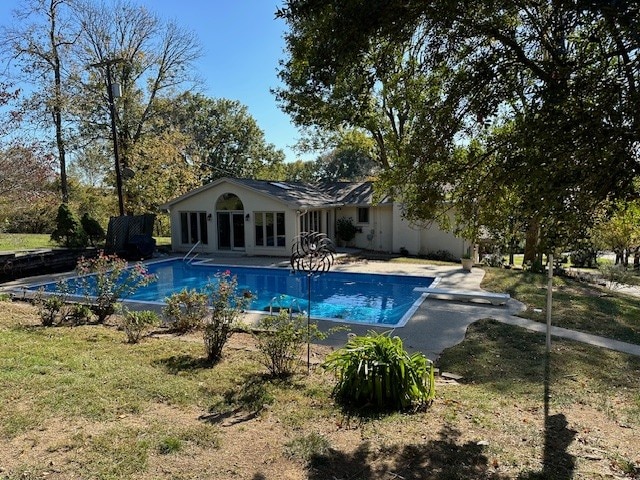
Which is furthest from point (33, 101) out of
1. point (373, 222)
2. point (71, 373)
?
point (71, 373)

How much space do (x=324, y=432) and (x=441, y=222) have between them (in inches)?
144

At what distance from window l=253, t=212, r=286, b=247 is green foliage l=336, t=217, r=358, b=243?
4.27 meters

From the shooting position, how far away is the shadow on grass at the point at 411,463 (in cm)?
351

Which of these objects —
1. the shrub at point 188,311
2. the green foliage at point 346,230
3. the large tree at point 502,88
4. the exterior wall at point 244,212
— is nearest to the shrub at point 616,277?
the green foliage at point 346,230

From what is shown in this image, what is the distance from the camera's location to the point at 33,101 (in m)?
21.7

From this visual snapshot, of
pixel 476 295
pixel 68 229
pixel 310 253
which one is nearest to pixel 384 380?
pixel 310 253

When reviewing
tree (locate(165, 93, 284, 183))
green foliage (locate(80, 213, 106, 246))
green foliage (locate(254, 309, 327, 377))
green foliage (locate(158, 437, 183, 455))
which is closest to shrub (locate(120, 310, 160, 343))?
green foliage (locate(254, 309, 327, 377))

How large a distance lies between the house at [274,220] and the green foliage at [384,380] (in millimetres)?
15672

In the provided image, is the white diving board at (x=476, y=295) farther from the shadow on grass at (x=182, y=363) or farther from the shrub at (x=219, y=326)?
the shadow on grass at (x=182, y=363)

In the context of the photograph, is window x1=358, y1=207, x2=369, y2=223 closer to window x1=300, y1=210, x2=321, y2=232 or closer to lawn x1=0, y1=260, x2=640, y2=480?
window x1=300, y1=210, x2=321, y2=232

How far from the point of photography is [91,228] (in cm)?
2167

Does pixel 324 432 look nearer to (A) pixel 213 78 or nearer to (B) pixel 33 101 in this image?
(B) pixel 33 101

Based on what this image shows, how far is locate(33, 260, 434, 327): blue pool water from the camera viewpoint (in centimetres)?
1270

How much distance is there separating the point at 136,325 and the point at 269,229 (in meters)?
14.1
